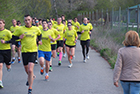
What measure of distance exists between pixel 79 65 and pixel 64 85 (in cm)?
385

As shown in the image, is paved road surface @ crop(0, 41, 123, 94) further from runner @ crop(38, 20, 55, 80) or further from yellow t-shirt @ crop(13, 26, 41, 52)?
yellow t-shirt @ crop(13, 26, 41, 52)

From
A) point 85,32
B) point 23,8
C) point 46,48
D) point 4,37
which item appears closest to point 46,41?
point 46,48

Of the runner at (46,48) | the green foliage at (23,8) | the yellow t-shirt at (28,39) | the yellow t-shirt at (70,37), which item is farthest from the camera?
the green foliage at (23,8)

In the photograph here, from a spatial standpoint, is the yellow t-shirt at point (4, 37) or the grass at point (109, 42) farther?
the grass at point (109, 42)

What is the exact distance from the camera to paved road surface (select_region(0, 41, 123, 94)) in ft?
24.9

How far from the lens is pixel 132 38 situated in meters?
4.83

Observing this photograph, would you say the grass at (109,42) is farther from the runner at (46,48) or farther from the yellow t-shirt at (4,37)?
the yellow t-shirt at (4,37)

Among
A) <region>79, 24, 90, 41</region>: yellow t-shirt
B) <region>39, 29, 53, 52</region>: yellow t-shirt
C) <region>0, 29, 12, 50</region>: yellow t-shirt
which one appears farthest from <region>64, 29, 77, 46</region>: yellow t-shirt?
<region>0, 29, 12, 50</region>: yellow t-shirt

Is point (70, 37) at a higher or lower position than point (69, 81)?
higher

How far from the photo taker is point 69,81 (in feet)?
28.8

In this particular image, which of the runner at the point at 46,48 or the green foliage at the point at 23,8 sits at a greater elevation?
the green foliage at the point at 23,8

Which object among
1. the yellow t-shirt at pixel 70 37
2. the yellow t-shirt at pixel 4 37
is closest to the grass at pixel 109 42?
the yellow t-shirt at pixel 70 37

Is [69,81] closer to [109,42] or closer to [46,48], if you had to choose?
[46,48]

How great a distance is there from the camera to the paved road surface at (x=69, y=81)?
7.59m
